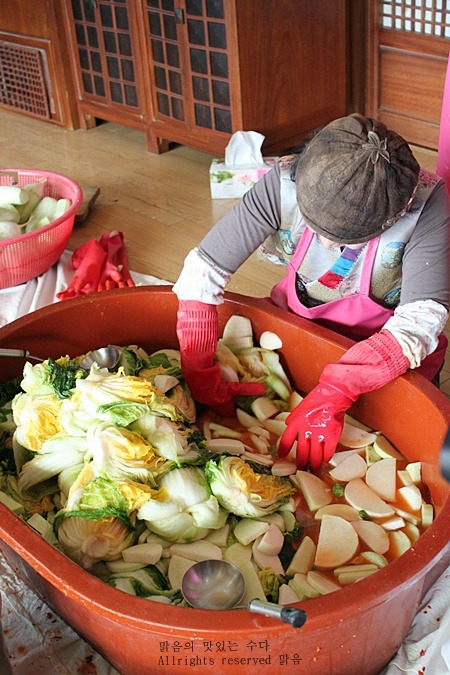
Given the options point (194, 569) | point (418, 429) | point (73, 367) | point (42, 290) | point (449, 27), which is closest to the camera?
point (194, 569)

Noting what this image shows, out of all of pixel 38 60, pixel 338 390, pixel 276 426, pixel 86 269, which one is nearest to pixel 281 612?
pixel 338 390

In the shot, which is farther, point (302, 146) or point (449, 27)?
point (449, 27)

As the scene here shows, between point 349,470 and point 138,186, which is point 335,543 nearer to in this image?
point 349,470

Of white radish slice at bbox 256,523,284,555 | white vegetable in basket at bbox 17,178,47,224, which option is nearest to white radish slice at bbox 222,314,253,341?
white radish slice at bbox 256,523,284,555

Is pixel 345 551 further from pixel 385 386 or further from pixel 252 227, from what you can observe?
pixel 252 227

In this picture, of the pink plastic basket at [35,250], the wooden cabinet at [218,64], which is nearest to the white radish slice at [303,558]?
the pink plastic basket at [35,250]

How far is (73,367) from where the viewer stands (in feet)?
5.89

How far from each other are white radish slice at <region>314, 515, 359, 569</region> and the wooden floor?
958mm

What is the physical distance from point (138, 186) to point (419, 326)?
93.6 inches

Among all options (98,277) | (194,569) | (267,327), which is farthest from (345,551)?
(98,277)

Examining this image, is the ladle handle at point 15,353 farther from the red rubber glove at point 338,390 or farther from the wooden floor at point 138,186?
the wooden floor at point 138,186

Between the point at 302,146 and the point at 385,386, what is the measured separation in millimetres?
558

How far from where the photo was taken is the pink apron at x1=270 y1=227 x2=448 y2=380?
1911 millimetres

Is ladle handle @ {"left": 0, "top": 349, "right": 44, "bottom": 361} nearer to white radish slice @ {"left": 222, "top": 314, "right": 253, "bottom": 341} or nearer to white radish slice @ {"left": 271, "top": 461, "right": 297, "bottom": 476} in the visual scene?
white radish slice @ {"left": 222, "top": 314, "right": 253, "bottom": 341}
